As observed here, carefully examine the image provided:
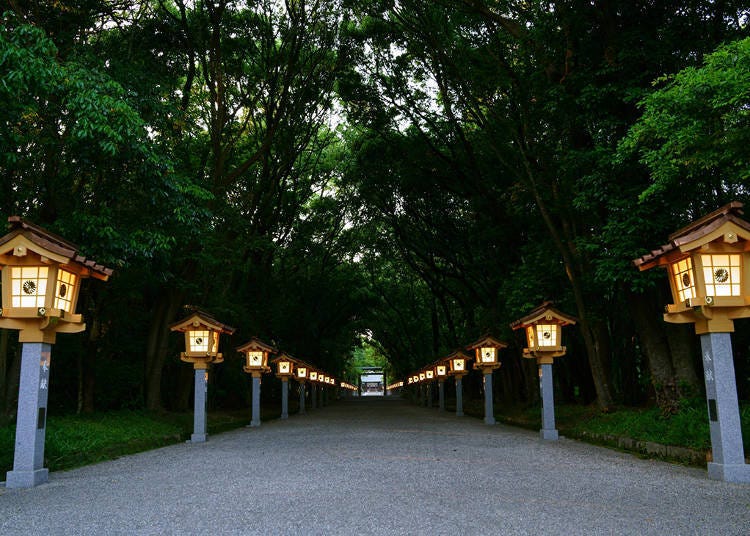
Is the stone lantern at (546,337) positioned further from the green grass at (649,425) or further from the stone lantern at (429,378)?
the stone lantern at (429,378)

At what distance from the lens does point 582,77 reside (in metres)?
11.6

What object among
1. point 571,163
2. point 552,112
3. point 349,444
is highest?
point 552,112

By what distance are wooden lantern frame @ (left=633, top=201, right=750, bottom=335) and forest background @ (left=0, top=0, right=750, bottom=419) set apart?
107cm

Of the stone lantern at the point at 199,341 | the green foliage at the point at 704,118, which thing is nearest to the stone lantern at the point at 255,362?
the stone lantern at the point at 199,341

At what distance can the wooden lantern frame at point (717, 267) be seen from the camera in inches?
267

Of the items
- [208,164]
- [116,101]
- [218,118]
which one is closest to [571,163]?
[116,101]

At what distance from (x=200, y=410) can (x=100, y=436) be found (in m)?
2.66

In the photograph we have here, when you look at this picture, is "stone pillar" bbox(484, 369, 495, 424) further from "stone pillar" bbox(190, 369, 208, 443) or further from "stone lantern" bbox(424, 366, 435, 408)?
"stone lantern" bbox(424, 366, 435, 408)

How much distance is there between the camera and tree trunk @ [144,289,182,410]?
15.5 m

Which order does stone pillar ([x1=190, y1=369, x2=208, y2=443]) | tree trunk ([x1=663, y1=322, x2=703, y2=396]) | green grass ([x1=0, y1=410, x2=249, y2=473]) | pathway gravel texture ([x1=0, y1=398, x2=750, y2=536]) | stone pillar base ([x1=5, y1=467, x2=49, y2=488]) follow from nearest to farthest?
pathway gravel texture ([x1=0, y1=398, x2=750, y2=536]), stone pillar base ([x1=5, y1=467, x2=49, y2=488]), green grass ([x1=0, y1=410, x2=249, y2=473]), tree trunk ([x1=663, y1=322, x2=703, y2=396]), stone pillar ([x1=190, y1=369, x2=208, y2=443])

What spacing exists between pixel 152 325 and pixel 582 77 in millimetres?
12890

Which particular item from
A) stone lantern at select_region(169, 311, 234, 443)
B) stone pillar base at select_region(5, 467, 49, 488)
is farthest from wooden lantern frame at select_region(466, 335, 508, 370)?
stone pillar base at select_region(5, 467, 49, 488)

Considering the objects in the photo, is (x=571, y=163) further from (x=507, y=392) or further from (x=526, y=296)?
(x=507, y=392)

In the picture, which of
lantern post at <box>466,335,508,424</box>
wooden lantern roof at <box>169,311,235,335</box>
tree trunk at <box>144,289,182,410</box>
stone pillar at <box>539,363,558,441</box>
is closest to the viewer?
stone pillar at <box>539,363,558,441</box>
